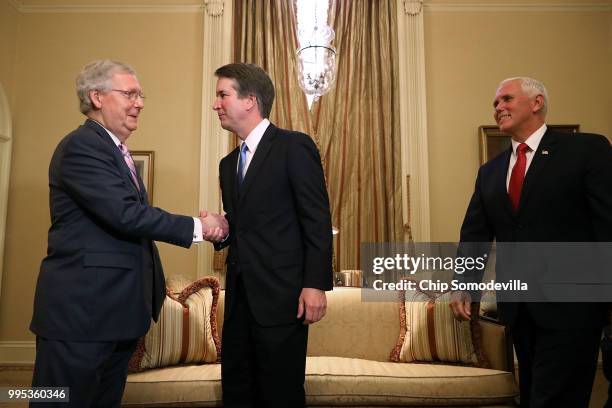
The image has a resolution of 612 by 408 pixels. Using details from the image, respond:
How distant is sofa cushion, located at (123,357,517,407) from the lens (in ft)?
7.78

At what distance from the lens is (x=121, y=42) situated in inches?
196

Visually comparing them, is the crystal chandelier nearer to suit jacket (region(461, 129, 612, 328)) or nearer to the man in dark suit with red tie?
the man in dark suit with red tie

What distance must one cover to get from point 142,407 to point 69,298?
1042 millimetres

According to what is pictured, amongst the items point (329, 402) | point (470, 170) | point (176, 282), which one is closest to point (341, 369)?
point (329, 402)

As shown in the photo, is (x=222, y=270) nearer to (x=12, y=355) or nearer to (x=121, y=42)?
(x=12, y=355)

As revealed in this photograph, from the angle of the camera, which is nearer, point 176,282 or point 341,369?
point 341,369

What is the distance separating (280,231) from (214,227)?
0.27 m

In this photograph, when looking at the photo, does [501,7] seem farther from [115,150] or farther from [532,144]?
[115,150]

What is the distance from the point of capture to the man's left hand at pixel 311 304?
163cm

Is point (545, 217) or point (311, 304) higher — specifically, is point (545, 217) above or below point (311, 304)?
above

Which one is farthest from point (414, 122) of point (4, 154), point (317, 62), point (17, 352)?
point (17, 352)

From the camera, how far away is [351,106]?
15.9 feet

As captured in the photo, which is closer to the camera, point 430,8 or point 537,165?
point 537,165

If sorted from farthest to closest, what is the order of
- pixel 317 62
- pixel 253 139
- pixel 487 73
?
1. pixel 487 73
2. pixel 317 62
3. pixel 253 139
